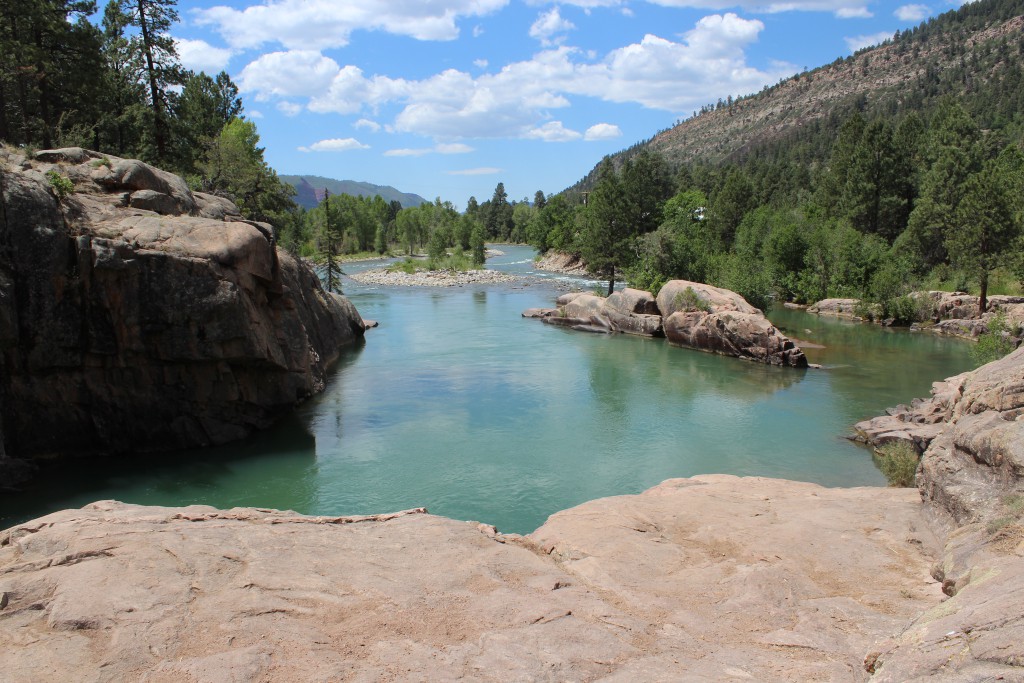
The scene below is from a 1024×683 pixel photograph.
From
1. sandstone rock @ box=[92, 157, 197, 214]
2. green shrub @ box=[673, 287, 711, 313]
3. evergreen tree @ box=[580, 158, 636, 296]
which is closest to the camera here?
sandstone rock @ box=[92, 157, 197, 214]

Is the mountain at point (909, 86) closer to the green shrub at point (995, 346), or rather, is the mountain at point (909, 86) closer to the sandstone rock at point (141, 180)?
the green shrub at point (995, 346)

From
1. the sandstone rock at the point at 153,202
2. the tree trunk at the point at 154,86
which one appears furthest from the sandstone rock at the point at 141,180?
the tree trunk at the point at 154,86

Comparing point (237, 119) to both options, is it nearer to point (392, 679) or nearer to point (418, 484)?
point (418, 484)

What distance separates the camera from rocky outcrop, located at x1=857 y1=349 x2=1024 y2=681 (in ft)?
16.4

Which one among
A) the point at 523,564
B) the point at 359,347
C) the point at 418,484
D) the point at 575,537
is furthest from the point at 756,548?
the point at 359,347

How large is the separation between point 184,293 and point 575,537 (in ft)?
47.3

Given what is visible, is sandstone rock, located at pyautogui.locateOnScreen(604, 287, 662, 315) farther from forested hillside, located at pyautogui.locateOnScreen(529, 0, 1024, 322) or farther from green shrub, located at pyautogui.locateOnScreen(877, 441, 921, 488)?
green shrub, located at pyautogui.locateOnScreen(877, 441, 921, 488)

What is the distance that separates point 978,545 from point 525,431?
48.8 feet

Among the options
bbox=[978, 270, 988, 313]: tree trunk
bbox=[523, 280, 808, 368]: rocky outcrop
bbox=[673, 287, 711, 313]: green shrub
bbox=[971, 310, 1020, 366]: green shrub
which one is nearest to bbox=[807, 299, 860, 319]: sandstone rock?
bbox=[978, 270, 988, 313]: tree trunk

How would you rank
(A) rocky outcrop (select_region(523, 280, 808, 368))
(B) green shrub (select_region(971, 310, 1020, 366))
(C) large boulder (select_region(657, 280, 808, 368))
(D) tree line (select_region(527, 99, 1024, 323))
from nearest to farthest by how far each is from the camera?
(B) green shrub (select_region(971, 310, 1020, 366)) → (C) large boulder (select_region(657, 280, 808, 368)) → (A) rocky outcrop (select_region(523, 280, 808, 368)) → (D) tree line (select_region(527, 99, 1024, 323))

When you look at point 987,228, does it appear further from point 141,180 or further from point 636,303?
point 141,180

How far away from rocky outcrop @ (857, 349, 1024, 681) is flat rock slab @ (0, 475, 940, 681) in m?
0.56

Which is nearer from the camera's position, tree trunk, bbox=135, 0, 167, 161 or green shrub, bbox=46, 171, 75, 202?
green shrub, bbox=46, 171, 75, 202

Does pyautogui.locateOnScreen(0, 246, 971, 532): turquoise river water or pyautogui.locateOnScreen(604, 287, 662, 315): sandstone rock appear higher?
pyautogui.locateOnScreen(604, 287, 662, 315): sandstone rock
